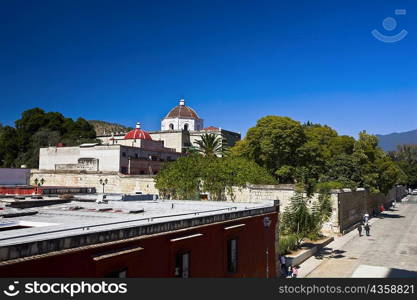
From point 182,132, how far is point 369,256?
37568 mm

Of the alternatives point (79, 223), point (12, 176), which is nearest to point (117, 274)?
point (79, 223)

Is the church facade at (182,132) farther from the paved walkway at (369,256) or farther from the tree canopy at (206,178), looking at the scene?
the paved walkway at (369,256)

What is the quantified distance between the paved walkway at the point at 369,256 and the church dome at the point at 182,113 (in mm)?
36498

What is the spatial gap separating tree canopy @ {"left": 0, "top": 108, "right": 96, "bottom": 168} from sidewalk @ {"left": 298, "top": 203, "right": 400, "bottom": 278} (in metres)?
41.3

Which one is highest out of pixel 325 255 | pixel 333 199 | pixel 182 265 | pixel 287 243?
pixel 333 199

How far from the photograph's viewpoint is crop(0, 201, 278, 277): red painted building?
6.82m

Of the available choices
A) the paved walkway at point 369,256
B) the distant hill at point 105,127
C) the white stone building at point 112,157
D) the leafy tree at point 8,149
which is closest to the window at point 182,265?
the paved walkway at point 369,256

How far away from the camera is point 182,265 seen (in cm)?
1030

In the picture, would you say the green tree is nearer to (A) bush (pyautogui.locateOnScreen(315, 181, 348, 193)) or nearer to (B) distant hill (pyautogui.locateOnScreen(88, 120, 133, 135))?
(A) bush (pyautogui.locateOnScreen(315, 181, 348, 193))

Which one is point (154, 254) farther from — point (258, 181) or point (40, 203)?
point (258, 181)

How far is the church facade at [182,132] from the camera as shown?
183ft

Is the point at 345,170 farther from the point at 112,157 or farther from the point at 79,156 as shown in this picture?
the point at 79,156

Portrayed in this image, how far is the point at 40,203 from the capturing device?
48.8 feet

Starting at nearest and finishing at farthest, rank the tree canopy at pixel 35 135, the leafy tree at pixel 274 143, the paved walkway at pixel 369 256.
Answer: the paved walkway at pixel 369 256
the leafy tree at pixel 274 143
the tree canopy at pixel 35 135
